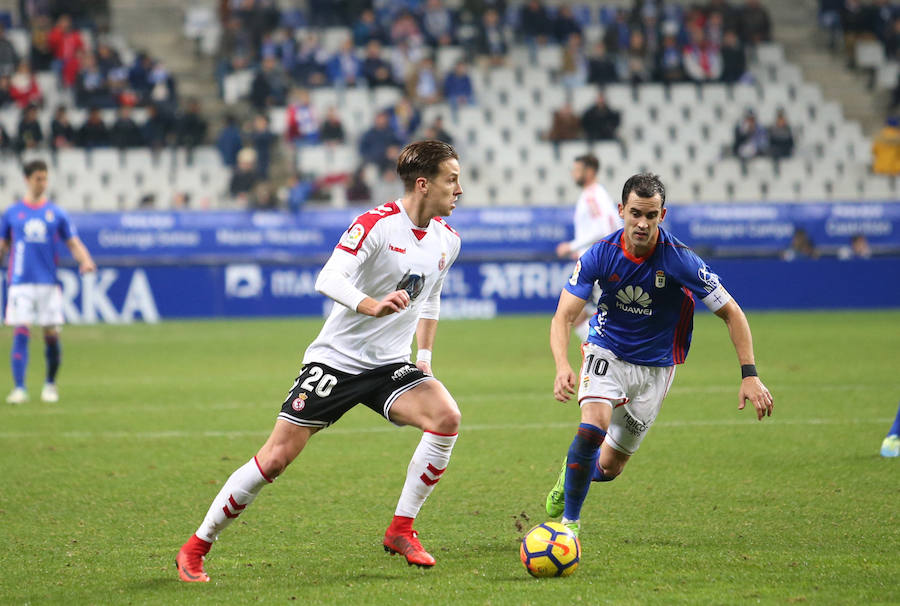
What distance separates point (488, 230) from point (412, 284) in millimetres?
16511

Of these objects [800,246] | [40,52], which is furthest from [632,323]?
[40,52]

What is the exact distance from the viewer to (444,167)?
5246mm

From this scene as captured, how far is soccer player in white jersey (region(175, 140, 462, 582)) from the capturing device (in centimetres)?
503

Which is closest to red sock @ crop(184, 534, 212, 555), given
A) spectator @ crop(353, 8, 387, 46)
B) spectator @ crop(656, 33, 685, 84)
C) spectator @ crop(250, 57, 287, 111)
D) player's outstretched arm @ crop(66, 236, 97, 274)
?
player's outstretched arm @ crop(66, 236, 97, 274)

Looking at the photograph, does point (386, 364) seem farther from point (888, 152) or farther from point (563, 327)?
point (888, 152)

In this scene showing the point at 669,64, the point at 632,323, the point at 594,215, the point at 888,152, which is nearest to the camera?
the point at 632,323

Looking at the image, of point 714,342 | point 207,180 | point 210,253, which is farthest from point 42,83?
point 714,342

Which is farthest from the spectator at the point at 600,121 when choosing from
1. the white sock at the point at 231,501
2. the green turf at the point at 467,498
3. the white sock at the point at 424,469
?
the white sock at the point at 231,501

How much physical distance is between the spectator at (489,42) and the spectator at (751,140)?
18.2ft

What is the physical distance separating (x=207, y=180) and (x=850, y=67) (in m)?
15.3

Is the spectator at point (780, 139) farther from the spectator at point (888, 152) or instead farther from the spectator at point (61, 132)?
the spectator at point (61, 132)

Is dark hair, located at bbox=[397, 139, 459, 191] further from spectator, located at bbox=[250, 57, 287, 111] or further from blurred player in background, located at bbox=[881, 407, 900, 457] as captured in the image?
spectator, located at bbox=[250, 57, 287, 111]

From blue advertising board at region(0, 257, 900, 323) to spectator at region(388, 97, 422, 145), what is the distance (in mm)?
4443

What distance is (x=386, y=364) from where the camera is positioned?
532 cm
